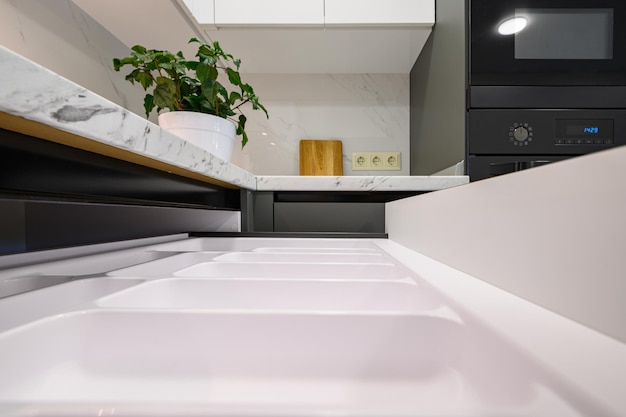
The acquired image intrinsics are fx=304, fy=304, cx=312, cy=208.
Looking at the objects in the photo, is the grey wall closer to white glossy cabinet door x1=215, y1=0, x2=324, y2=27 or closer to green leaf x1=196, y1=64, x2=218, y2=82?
white glossy cabinet door x1=215, y1=0, x2=324, y2=27

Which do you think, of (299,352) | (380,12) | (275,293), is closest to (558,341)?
(299,352)

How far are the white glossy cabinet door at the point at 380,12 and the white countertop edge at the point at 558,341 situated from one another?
1.31m

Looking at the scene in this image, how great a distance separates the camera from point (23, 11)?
2.88 feet

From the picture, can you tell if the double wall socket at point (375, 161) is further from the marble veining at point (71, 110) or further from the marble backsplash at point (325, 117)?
the marble veining at point (71, 110)

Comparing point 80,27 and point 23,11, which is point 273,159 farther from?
point 23,11

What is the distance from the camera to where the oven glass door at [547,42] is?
1098mm

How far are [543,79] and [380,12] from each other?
695mm

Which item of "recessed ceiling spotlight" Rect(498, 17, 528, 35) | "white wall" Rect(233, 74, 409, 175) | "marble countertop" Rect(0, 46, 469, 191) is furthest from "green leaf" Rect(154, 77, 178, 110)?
"recessed ceiling spotlight" Rect(498, 17, 528, 35)

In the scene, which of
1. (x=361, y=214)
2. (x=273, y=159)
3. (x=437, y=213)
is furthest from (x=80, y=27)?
(x=437, y=213)

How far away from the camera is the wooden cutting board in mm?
1795

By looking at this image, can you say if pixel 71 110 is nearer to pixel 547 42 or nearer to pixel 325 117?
pixel 547 42

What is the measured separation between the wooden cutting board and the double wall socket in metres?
0.10

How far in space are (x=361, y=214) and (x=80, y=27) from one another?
1257 millimetres

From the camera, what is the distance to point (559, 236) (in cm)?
27
